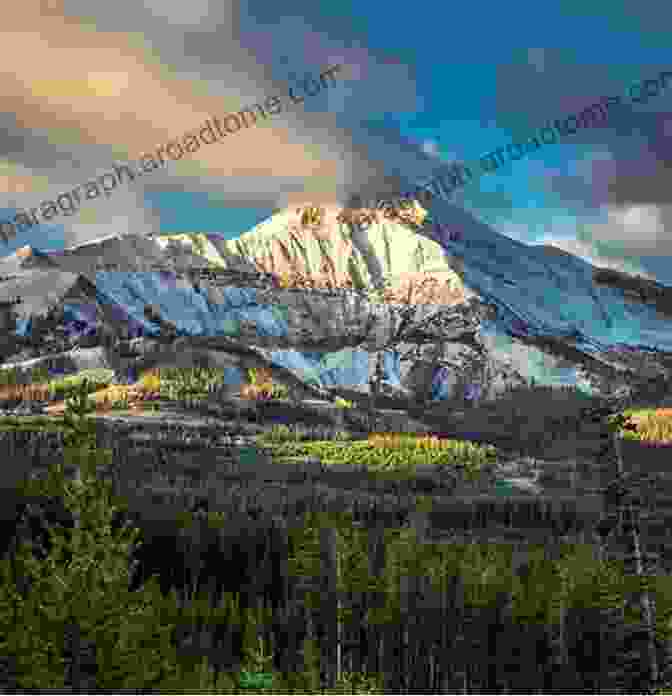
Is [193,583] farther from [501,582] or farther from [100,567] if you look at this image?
[100,567]

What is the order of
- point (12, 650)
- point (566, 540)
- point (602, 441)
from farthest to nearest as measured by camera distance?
point (566, 540), point (12, 650), point (602, 441)

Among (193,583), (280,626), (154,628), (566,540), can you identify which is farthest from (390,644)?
(566,540)

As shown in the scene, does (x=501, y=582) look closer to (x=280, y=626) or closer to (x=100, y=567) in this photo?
(x=280, y=626)

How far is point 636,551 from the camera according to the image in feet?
101

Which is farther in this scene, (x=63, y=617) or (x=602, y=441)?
(x=63, y=617)

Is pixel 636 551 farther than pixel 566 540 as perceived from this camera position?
No

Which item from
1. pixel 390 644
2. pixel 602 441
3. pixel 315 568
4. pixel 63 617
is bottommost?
pixel 390 644

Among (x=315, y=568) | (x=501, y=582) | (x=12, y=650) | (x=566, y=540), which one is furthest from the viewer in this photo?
(x=566, y=540)

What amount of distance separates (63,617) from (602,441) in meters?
18.6

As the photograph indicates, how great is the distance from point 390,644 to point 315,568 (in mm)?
12164

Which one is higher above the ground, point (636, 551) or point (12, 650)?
point (636, 551)

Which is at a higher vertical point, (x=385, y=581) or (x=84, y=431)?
(x=84, y=431)

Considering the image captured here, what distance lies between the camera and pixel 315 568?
107500 millimetres

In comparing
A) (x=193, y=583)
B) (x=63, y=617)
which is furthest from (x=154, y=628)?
(x=193, y=583)
